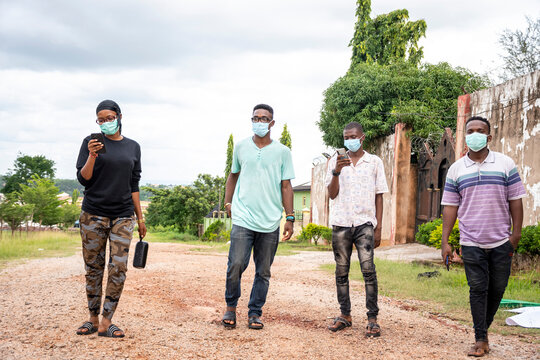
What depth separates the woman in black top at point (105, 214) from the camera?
14.1ft

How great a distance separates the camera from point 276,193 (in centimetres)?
491

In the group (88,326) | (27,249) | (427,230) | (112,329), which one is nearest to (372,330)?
(112,329)

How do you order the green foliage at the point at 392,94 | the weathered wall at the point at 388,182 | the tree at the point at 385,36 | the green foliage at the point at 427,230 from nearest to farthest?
the green foliage at the point at 427,230
the weathered wall at the point at 388,182
the green foliage at the point at 392,94
the tree at the point at 385,36

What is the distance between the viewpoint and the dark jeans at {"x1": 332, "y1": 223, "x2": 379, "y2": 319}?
4758 millimetres

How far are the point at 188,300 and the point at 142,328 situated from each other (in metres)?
1.64

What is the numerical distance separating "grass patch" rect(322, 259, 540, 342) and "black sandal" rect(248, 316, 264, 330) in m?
2.29

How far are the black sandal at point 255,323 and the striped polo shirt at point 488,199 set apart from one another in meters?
1.91

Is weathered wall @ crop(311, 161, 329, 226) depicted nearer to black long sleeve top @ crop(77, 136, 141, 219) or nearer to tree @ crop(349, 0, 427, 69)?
tree @ crop(349, 0, 427, 69)

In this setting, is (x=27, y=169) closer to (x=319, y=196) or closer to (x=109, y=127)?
(x=319, y=196)

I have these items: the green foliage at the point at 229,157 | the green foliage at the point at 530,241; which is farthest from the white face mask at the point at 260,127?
the green foliage at the point at 229,157

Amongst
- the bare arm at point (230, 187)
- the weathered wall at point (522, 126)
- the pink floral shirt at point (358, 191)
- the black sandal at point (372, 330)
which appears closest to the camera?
the black sandal at point (372, 330)

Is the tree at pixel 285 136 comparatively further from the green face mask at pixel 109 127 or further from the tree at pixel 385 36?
the green face mask at pixel 109 127

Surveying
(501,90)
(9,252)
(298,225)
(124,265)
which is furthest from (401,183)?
(298,225)

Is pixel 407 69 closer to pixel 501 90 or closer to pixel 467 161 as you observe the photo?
pixel 501 90
